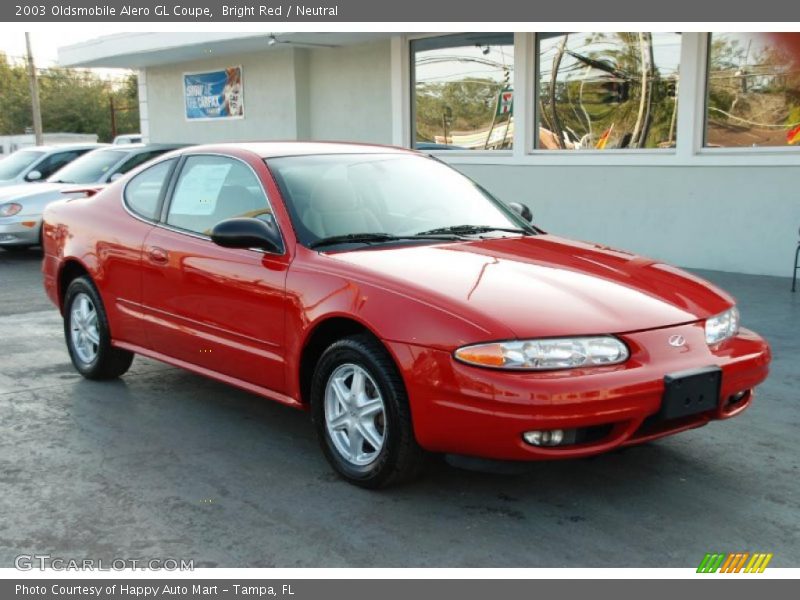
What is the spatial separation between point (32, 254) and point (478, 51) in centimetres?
726

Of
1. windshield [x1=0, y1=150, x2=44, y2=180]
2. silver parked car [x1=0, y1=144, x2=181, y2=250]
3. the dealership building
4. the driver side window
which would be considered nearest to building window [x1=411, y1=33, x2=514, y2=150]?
the dealership building

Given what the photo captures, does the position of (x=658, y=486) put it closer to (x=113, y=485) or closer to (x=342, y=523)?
(x=342, y=523)

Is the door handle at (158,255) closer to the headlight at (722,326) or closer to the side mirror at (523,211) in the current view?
the side mirror at (523,211)

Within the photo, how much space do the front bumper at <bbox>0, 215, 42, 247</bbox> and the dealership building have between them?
446 centimetres

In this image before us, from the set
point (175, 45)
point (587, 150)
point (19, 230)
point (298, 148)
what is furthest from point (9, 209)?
point (298, 148)

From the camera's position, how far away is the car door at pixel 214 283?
14.9ft

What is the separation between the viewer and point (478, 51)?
510 inches

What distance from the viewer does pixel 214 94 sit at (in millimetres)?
17562

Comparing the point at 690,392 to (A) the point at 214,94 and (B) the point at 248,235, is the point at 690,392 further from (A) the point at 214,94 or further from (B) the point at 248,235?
(A) the point at 214,94

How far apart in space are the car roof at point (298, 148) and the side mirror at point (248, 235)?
0.63 metres

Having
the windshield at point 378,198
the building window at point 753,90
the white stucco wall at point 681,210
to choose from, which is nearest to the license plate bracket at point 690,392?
the windshield at point 378,198

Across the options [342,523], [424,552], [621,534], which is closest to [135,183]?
[342,523]

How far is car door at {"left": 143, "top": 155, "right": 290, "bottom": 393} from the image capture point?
4555 millimetres

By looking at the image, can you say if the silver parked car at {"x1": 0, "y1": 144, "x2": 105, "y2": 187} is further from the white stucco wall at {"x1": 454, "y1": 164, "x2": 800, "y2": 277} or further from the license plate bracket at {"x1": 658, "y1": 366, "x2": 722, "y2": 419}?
the license plate bracket at {"x1": 658, "y1": 366, "x2": 722, "y2": 419}
